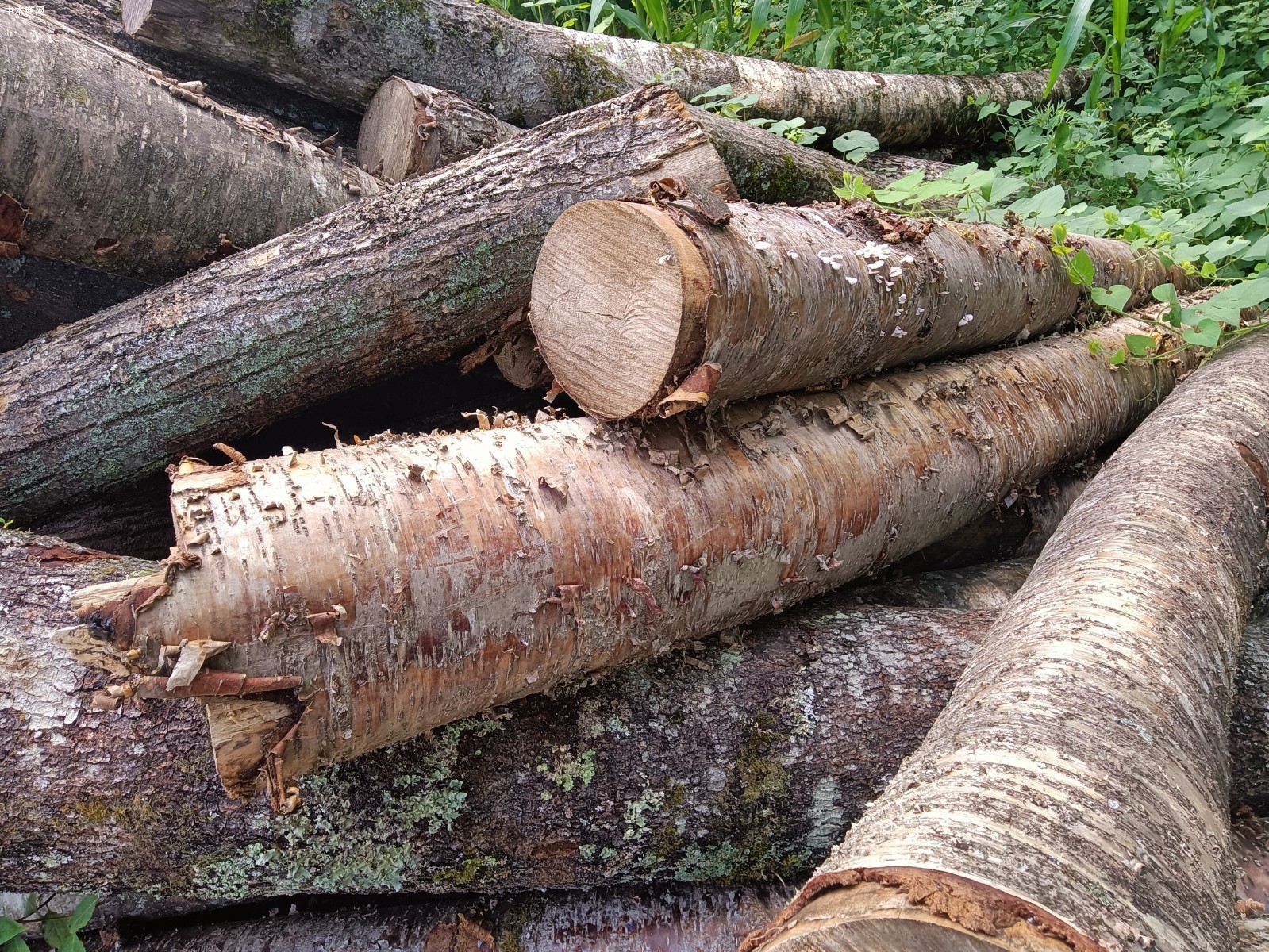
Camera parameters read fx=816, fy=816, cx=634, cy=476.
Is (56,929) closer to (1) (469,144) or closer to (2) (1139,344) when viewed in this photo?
(1) (469,144)

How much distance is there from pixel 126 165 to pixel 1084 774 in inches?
102

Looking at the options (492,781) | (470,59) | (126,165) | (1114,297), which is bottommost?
(492,781)

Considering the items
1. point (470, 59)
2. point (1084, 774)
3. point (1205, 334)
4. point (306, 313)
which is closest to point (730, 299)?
point (1084, 774)

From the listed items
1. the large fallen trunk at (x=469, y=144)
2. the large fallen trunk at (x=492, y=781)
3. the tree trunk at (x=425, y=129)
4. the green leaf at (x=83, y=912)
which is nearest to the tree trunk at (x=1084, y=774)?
the large fallen trunk at (x=492, y=781)

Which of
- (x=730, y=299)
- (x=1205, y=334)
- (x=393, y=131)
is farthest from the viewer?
(x=393, y=131)

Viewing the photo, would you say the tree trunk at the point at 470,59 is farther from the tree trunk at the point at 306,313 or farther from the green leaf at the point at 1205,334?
the green leaf at the point at 1205,334

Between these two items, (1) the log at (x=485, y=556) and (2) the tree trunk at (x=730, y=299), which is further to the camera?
(2) the tree trunk at (x=730, y=299)

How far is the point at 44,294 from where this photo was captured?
8.55 feet

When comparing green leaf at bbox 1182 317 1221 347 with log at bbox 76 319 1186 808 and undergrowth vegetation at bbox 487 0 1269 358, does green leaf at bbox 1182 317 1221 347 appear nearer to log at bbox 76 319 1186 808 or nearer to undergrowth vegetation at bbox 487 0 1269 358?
undergrowth vegetation at bbox 487 0 1269 358

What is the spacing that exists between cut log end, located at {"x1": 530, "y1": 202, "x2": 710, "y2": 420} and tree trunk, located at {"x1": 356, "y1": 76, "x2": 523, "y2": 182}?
4.83ft

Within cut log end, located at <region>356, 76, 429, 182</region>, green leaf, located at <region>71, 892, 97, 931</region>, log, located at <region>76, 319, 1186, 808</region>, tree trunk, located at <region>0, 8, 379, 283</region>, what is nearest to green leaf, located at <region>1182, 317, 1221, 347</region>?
log, located at <region>76, 319, 1186, 808</region>

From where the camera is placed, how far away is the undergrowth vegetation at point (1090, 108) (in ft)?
9.91

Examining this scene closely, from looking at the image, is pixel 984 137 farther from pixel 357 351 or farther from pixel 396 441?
pixel 396 441

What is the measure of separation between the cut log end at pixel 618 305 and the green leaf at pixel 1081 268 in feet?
5.73
